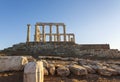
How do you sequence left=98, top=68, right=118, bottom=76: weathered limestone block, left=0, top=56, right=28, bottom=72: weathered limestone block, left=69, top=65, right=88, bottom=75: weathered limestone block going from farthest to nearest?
left=98, top=68, right=118, bottom=76: weathered limestone block → left=69, top=65, right=88, bottom=75: weathered limestone block → left=0, top=56, right=28, bottom=72: weathered limestone block

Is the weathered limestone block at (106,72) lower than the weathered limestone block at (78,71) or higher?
lower

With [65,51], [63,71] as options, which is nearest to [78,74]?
[63,71]

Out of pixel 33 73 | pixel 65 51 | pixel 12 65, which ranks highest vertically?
pixel 12 65

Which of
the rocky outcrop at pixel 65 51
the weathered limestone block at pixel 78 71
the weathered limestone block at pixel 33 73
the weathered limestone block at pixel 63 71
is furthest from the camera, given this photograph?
the rocky outcrop at pixel 65 51

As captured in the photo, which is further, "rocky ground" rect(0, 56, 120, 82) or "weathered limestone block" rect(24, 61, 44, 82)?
"rocky ground" rect(0, 56, 120, 82)

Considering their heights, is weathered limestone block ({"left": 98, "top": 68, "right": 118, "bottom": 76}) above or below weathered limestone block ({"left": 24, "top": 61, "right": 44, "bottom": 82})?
below

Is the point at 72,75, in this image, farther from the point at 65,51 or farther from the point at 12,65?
the point at 65,51

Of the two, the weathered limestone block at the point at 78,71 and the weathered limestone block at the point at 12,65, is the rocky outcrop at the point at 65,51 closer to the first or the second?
the weathered limestone block at the point at 78,71

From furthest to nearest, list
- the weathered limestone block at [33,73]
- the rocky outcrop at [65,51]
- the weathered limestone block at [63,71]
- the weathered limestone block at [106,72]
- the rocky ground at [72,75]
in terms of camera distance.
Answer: the rocky outcrop at [65,51]
the weathered limestone block at [106,72]
the weathered limestone block at [63,71]
the rocky ground at [72,75]
the weathered limestone block at [33,73]

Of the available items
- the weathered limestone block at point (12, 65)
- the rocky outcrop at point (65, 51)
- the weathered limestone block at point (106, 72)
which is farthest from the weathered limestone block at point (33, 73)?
the rocky outcrop at point (65, 51)

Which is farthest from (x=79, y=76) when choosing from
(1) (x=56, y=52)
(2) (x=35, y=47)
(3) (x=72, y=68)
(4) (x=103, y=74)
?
(2) (x=35, y=47)

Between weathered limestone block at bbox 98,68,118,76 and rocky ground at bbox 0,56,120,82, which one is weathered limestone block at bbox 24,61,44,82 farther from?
weathered limestone block at bbox 98,68,118,76

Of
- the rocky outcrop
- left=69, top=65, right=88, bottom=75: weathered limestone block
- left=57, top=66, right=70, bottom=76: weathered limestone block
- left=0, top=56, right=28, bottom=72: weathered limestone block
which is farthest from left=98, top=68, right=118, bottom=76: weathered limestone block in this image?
the rocky outcrop

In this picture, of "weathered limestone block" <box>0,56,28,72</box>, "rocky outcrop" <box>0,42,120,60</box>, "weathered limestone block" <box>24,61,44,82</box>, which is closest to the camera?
"weathered limestone block" <box>24,61,44,82</box>
